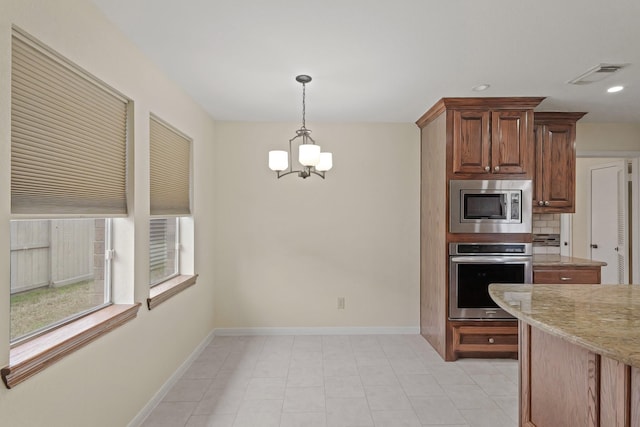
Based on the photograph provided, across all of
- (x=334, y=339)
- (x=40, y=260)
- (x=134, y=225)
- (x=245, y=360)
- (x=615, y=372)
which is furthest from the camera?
(x=334, y=339)

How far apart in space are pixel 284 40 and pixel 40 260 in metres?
1.78

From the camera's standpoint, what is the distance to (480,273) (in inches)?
135

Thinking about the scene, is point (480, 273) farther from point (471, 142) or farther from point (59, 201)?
point (59, 201)

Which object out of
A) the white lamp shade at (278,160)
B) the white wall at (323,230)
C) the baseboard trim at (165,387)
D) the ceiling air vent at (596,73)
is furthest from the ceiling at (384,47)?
the baseboard trim at (165,387)

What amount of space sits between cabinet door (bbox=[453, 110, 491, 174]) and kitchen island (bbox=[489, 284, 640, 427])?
4.93 feet

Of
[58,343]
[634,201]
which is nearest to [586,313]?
[58,343]

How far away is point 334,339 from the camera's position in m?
4.05

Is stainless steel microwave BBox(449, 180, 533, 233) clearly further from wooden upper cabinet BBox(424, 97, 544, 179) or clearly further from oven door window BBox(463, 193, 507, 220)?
wooden upper cabinet BBox(424, 97, 544, 179)

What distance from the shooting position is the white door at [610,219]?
4539mm

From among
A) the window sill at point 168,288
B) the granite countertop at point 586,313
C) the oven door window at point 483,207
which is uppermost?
the oven door window at point 483,207

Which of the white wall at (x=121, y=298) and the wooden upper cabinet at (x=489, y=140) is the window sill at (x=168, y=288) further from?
the wooden upper cabinet at (x=489, y=140)

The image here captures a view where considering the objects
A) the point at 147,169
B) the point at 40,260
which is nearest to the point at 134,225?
the point at 147,169

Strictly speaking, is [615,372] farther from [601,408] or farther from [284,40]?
[284,40]

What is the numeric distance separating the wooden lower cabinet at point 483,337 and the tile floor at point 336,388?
13cm
